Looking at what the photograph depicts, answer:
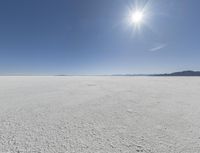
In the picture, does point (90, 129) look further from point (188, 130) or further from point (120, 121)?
point (188, 130)

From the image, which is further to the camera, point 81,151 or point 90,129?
point 90,129

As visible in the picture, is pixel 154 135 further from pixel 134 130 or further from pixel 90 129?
pixel 90 129

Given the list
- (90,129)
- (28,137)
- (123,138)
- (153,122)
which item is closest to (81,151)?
(90,129)

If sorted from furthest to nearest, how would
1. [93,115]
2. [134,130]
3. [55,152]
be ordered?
[93,115] → [134,130] → [55,152]

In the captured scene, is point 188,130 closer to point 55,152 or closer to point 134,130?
point 134,130

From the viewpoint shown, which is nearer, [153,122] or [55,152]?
[55,152]

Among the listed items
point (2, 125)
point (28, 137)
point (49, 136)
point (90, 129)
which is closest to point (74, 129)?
point (90, 129)

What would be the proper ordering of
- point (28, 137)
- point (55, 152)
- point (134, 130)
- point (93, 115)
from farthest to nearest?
point (93, 115) < point (134, 130) < point (28, 137) < point (55, 152)

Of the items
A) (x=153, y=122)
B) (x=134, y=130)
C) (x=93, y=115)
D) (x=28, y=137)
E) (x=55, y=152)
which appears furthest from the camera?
(x=93, y=115)

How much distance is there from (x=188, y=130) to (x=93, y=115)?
216 centimetres

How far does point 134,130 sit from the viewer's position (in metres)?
2.43

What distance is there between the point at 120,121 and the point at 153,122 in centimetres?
78

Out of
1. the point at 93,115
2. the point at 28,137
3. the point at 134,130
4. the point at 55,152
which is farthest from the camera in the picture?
the point at 93,115

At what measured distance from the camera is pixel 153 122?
279 centimetres
